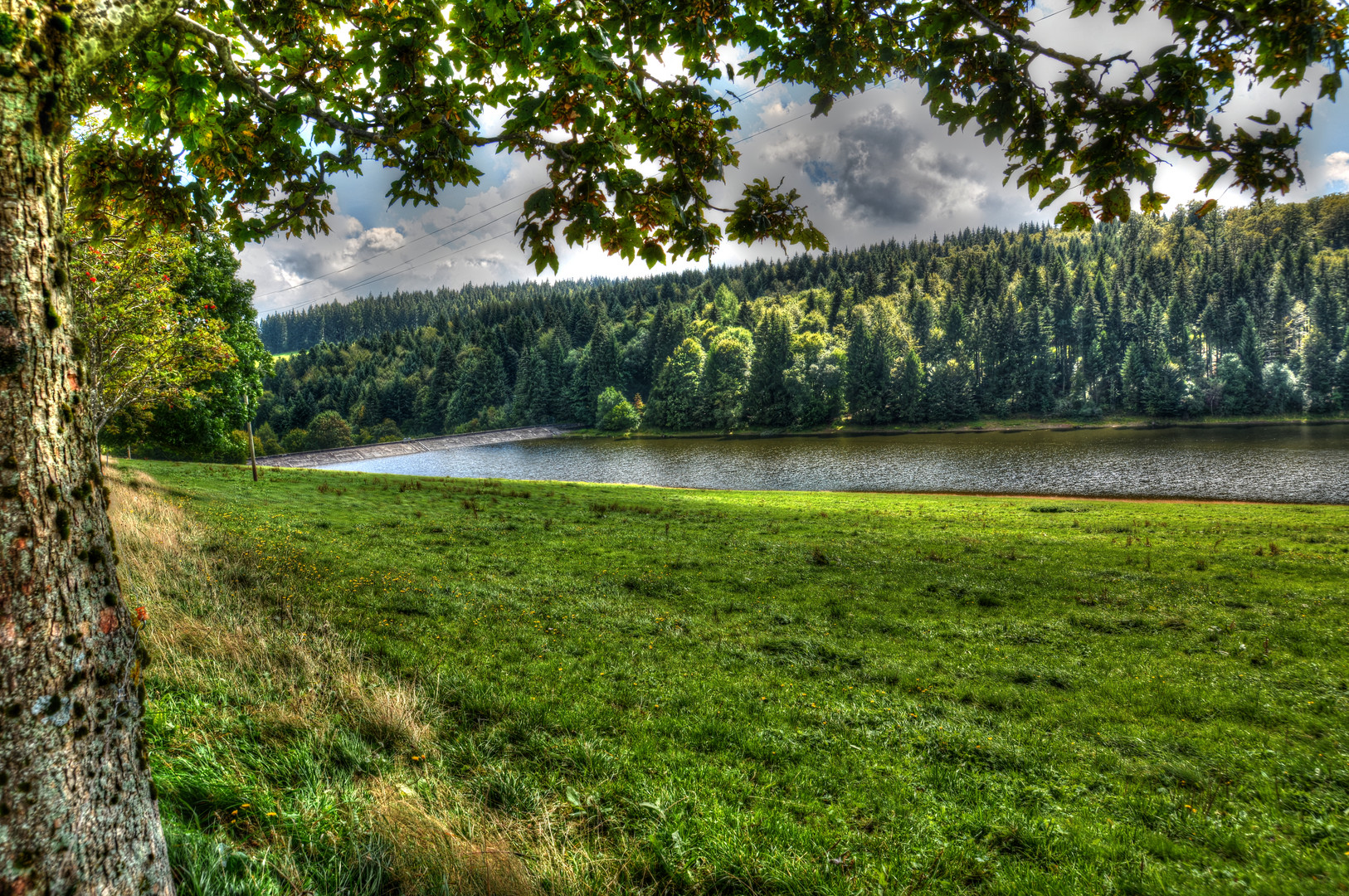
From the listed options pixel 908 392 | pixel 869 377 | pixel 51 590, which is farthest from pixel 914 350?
pixel 51 590

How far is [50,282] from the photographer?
208cm

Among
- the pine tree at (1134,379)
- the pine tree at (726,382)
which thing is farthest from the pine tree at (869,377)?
the pine tree at (1134,379)

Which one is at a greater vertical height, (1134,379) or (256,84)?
(1134,379)

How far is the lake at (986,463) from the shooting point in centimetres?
3341

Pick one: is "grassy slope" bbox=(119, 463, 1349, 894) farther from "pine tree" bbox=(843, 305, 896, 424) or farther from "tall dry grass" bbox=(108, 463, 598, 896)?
"pine tree" bbox=(843, 305, 896, 424)

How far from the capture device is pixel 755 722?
20.0 feet

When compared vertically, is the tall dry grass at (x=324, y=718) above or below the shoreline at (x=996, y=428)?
below

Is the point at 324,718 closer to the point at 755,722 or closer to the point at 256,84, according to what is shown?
the point at 755,722

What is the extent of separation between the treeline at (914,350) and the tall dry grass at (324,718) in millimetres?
77190

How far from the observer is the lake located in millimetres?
33406

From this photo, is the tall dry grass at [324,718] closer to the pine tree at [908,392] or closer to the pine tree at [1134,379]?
the pine tree at [908,392]

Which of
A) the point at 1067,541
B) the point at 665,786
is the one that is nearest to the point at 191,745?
the point at 665,786

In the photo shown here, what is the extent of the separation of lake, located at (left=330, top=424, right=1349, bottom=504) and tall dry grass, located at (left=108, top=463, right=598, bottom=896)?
111 feet

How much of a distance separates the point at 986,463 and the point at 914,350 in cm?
4963
